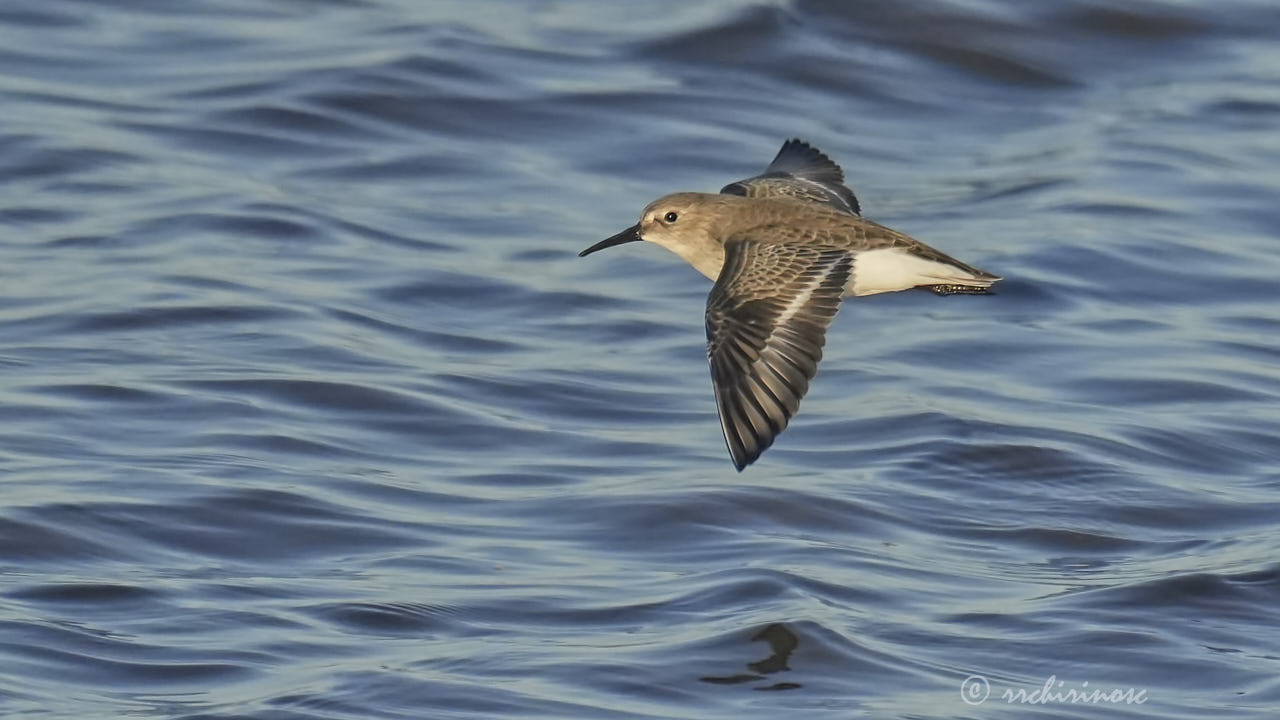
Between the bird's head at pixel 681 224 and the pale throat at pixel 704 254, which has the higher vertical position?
the bird's head at pixel 681 224

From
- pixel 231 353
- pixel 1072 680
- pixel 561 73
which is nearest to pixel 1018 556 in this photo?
pixel 1072 680

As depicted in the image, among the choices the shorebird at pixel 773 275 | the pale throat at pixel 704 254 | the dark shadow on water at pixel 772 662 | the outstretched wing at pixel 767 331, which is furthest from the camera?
the pale throat at pixel 704 254

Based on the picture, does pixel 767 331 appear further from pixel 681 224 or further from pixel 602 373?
pixel 602 373

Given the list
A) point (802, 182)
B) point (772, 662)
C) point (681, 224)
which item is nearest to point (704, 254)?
point (681, 224)

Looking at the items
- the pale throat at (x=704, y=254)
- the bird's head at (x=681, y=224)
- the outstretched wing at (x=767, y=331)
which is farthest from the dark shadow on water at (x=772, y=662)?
the bird's head at (x=681, y=224)

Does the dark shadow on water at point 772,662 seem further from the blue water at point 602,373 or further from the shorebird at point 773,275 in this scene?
the shorebird at point 773,275

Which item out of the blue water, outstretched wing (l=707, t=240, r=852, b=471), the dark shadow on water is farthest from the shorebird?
the blue water

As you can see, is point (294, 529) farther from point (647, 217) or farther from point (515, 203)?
point (515, 203)
